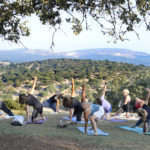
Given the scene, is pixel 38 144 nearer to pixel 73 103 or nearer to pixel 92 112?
pixel 92 112

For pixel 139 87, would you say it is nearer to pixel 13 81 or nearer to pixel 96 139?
pixel 96 139

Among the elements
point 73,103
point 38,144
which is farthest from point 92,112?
point 38,144

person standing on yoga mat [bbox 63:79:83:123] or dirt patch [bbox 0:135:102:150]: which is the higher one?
person standing on yoga mat [bbox 63:79:83:123]

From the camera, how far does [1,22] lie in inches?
300

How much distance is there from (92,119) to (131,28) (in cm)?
353

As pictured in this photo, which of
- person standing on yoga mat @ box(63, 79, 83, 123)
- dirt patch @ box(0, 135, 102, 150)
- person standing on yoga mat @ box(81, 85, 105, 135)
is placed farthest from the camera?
person standing on yoga mat @ box(63, 79, 83, 123)

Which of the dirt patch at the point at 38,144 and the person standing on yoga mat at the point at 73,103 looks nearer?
the dirt patch at the point at 38,144

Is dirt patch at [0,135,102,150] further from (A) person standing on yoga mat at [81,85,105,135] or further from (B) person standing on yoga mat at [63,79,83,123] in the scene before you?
(B) person standing on yoga mat at [63,79,83,123]

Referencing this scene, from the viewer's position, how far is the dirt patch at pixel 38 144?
6.19 metres

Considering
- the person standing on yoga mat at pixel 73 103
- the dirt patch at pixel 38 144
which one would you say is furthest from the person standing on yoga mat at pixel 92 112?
the dirt patch at pixel 38 144

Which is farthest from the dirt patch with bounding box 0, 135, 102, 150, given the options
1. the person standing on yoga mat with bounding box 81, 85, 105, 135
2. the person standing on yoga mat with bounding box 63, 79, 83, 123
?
the person standing on yoga mat with bounding box 63, 79, 83, 123

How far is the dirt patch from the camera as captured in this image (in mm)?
6191

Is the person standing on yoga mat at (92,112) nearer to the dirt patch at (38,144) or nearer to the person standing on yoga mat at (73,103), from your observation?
the person standing on yoga mat at (73,103)

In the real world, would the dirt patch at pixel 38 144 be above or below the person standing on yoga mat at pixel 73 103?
below
